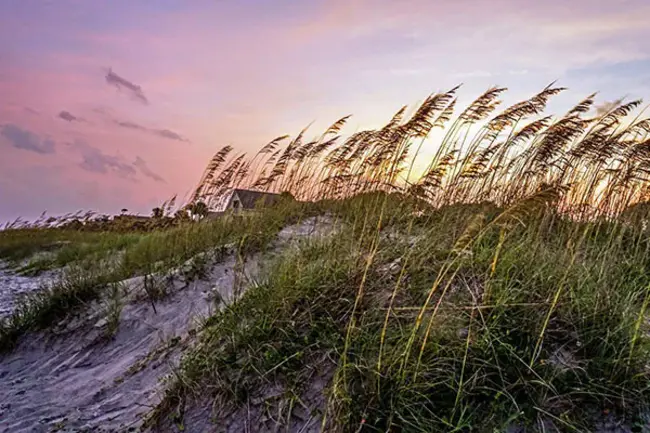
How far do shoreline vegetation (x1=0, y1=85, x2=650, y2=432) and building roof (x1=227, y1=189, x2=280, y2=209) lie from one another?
0.95 metres

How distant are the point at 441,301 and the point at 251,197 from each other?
593cm

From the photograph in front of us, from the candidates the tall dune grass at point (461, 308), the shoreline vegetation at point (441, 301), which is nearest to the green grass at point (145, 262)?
the shoreline vegetation at point (441, 301)

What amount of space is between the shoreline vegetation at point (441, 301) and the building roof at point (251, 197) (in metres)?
0.95

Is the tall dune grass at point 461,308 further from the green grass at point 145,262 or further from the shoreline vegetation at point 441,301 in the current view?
the green grass at point 145,262

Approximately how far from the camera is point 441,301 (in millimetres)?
3492

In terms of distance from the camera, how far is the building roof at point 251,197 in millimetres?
8133

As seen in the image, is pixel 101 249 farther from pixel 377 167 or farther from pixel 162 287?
pixel 377 167

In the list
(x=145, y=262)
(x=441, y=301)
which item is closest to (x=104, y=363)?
(x=145, y=262)

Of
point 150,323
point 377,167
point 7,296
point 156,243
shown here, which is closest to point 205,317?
point 150,323

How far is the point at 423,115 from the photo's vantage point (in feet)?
16.6

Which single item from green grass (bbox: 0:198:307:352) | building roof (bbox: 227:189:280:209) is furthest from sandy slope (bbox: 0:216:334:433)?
building roof (bbox: 227:189:280:209)

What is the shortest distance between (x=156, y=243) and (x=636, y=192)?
23.9 feet

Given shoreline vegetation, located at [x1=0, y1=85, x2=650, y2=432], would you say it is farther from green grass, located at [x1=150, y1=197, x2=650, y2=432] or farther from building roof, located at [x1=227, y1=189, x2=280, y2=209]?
building roof, located at [x1=227, y1=189, x2=280, y2=209]

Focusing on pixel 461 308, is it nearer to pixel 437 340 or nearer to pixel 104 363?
pixel 437 340
